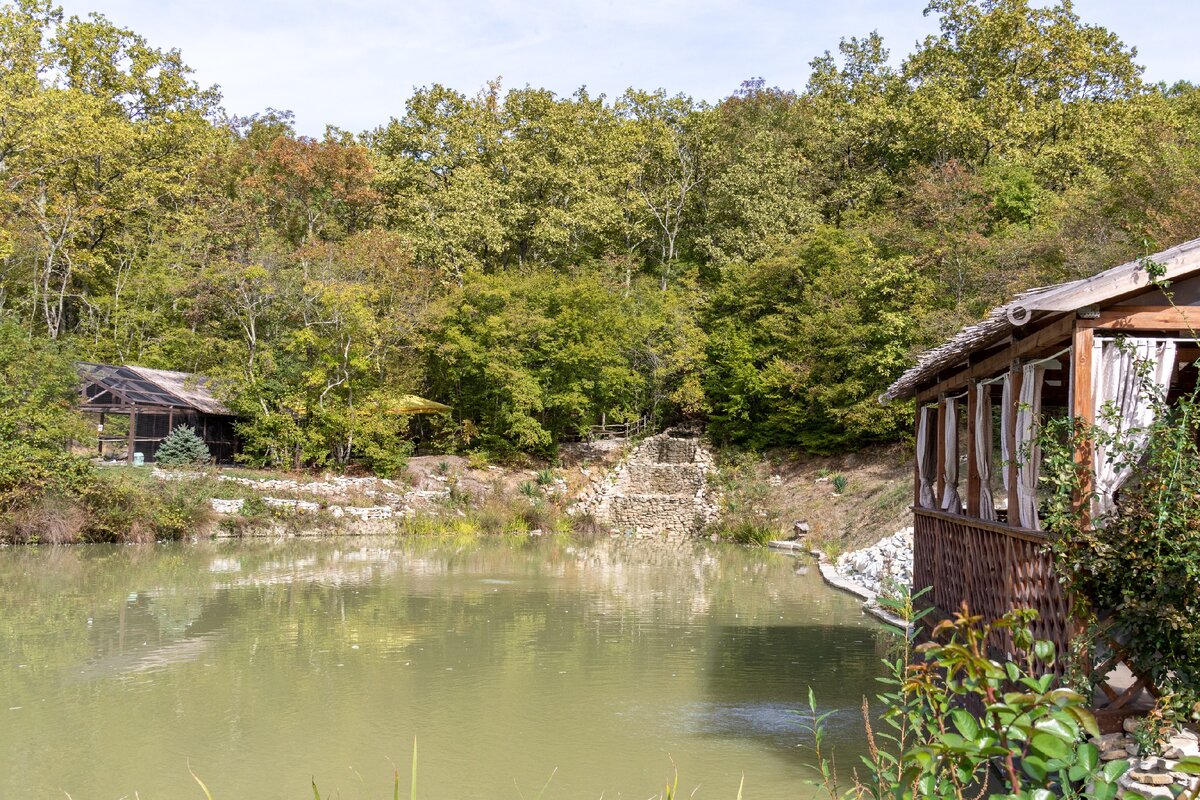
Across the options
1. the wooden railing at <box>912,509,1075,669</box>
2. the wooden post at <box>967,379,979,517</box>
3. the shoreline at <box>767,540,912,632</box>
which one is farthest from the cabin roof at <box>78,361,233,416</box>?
the wooden post at <box>967,379,979,517</box>

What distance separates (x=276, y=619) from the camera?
12.8 metres

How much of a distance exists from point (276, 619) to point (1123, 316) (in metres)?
10.6

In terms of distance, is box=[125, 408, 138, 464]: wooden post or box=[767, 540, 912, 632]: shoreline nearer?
box=[767, 540, 912, 632]: shoreline

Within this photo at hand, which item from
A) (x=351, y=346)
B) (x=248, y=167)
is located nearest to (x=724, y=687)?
(x=351, y=346)

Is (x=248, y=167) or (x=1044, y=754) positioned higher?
(x=248, y=167)

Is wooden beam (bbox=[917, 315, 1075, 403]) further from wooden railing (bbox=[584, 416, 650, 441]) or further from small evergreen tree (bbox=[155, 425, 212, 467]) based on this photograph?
wooden railing (bbox=[584, 416, 650, 441])

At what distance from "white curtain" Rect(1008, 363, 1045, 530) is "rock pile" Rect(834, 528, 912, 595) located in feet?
27.7

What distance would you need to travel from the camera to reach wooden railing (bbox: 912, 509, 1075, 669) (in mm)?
6164

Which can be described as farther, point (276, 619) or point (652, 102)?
point (652, 102)

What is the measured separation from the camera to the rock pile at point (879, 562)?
1594cm

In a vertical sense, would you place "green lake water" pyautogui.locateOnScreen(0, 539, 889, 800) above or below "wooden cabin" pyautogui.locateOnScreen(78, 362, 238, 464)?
below

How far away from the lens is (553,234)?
1419 inches

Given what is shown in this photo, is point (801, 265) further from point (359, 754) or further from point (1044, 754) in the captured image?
point (1044, 754)

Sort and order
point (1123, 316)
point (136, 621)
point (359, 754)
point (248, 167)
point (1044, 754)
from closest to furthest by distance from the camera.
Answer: point (1044, 754) < point (1123, 316) < point (359, 754) < point (136, 621) < point (248, 167)
